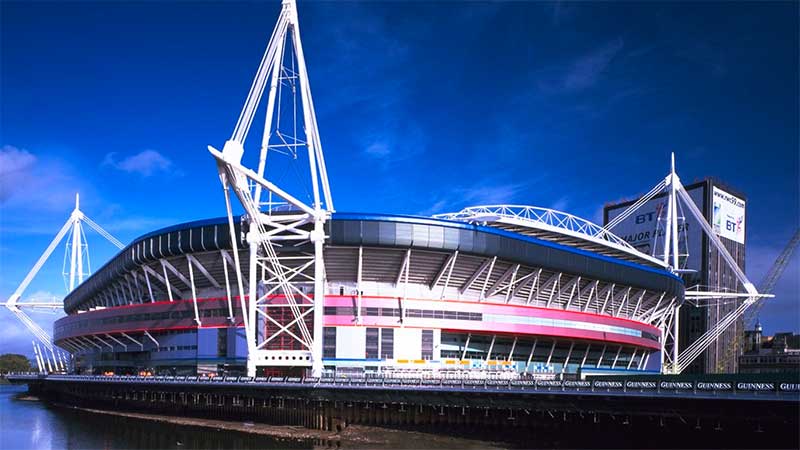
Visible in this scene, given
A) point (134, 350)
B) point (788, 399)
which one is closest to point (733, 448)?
point (788, 399)

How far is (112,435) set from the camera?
58.1 metres

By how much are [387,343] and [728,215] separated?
127 metres

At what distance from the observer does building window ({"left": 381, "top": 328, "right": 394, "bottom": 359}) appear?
74.4m

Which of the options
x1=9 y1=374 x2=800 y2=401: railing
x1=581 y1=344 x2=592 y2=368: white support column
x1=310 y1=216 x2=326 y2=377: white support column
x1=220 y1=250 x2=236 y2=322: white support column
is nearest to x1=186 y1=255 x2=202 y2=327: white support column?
x1=220 y1=250 x2=236 y2=322: white support column

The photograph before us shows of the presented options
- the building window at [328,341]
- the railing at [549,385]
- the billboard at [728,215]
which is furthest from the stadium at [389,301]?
the billboard at [728,215]

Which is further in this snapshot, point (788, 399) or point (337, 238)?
point (337, 238)

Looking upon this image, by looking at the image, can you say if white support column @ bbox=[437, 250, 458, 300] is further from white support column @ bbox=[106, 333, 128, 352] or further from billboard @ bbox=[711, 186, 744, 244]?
billboard @ bbox=[711, 186, 744, 244]

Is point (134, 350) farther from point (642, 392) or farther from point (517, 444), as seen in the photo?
point (642, 392)

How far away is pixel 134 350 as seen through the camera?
9438 centimetres

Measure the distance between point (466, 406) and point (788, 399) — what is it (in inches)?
812

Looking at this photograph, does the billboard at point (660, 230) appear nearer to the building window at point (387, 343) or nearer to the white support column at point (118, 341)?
the building window at point (387, 343)

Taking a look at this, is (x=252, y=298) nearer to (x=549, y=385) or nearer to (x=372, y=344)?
(x=372, y=344)

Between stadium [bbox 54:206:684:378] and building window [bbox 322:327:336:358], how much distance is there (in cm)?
11

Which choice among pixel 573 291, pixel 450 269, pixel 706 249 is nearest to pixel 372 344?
pixel 450 269
